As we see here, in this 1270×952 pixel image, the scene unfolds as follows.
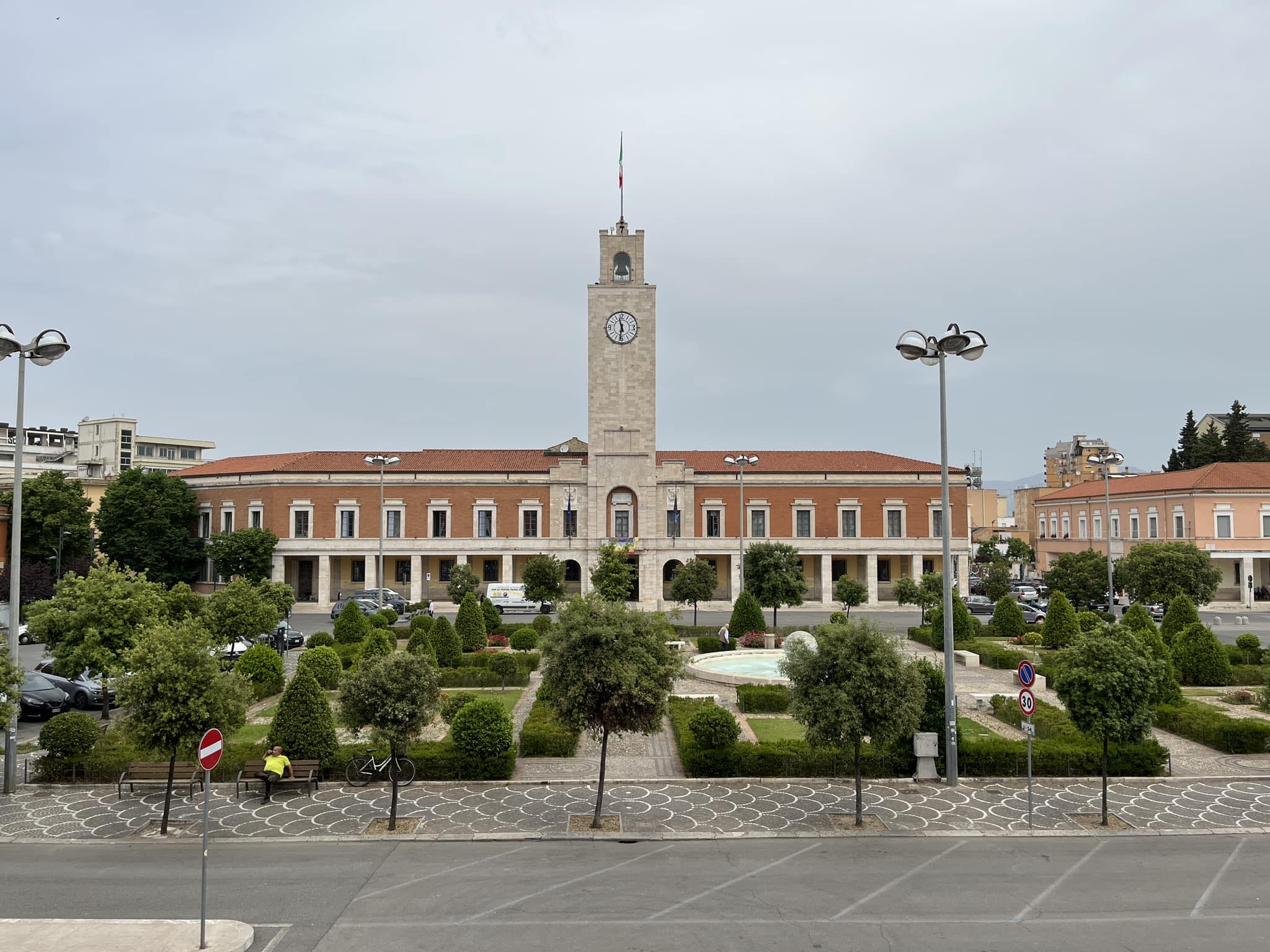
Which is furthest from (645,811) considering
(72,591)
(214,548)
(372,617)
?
(214,548)

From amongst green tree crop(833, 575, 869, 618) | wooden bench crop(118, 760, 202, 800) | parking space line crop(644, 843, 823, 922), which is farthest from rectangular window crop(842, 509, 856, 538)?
wooden bench crop(118, 760, 202, 800)

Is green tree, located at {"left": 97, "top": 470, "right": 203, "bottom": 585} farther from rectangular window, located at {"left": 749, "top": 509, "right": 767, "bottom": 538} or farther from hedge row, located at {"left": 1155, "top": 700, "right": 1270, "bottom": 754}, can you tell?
hedge row, located at {"left": 1155, "top": 700, "right": 1270, "bottom": 754}

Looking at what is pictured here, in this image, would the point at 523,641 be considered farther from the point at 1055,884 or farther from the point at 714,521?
the point at 714,521

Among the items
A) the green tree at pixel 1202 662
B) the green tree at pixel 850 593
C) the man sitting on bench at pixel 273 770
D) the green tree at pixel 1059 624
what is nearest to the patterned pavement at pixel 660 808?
the man sitting on bench at pixel 273 770

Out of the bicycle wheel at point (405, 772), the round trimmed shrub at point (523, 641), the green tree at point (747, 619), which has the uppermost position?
the green tree at point (747, 619)

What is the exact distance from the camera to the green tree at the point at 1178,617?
31.6 meters

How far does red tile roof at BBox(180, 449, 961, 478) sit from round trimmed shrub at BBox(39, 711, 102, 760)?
136 feet

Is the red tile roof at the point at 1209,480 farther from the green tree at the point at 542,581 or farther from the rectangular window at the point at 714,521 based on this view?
the green tree at the point at 542,581

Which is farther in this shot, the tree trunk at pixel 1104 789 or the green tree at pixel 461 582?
the green tree at pixel 461 582

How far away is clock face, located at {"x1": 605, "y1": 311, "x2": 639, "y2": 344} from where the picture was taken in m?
58.4

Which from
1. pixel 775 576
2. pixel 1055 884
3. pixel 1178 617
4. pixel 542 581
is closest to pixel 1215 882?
pixel 1055 884

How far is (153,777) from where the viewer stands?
55.6 feet

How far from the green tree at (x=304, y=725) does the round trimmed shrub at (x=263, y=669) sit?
33.8 ft

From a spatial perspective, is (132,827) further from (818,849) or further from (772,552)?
(772,552)
